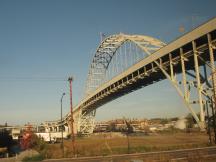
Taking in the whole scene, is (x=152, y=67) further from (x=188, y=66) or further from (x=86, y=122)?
(x=86, y=122)

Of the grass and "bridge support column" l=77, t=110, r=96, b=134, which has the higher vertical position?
"bridge support column" l=77, t=110, r=96, b=134

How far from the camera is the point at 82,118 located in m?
123

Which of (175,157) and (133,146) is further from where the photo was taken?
(133,146)

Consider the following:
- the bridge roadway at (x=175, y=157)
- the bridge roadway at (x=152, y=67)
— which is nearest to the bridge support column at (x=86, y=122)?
the bridge roadway at (x=152, y=67)

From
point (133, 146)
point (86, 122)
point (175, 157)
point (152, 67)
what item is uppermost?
point (152, 67)

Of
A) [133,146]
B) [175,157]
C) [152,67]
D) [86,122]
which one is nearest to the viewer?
[175,157]

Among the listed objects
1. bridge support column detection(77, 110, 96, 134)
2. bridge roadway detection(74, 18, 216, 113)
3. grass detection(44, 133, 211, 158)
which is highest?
bridge roadway detection(74, 18, 216, 113)

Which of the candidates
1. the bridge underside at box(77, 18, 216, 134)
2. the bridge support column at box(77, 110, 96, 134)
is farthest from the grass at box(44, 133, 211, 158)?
the bridge support column at box(77, 110, 96, 134)

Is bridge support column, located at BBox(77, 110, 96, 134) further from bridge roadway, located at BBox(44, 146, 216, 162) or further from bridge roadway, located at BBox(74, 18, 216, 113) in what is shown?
bridge roadway, located at BBox(44, 146, 216, 162)

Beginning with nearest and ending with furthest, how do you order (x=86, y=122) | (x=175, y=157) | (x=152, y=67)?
(x=175, y=157) < (x=152, y=67) < (x=86, y=122)

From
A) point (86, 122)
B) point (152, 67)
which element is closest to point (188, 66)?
point (152, 67)

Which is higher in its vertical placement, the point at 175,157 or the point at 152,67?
the point at 152,67

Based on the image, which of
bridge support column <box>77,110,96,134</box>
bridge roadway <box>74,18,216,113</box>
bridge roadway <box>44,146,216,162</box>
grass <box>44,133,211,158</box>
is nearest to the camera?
bridge roadway <box>44,146,216,162</box>

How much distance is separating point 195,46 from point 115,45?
205 ft
